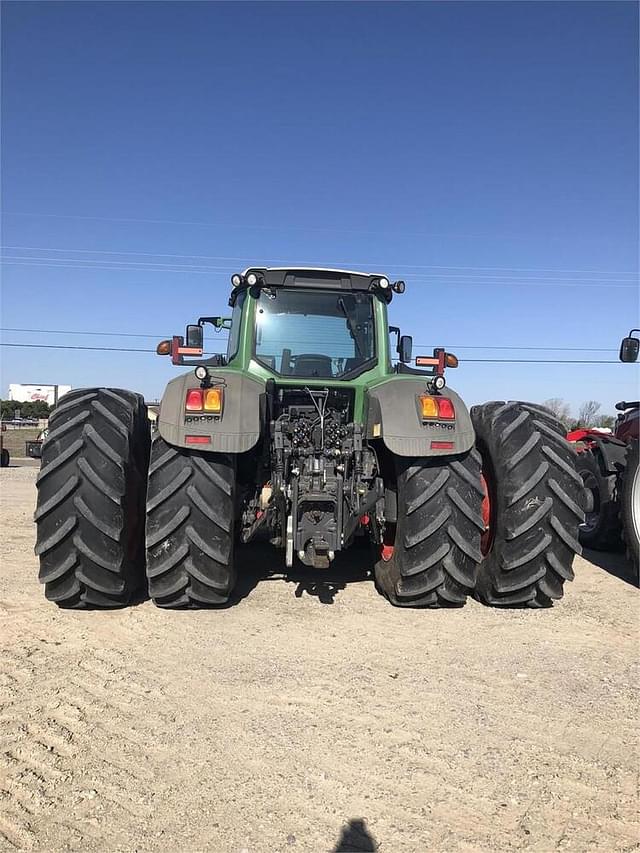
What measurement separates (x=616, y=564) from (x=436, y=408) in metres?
3.40

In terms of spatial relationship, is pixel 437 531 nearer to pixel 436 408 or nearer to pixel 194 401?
pixel 436 408

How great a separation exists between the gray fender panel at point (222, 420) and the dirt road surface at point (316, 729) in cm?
113

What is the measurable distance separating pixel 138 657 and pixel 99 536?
85cm

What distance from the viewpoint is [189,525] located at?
3.83 metres

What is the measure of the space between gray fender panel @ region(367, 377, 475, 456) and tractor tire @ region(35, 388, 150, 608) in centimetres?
167

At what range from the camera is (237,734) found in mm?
2584

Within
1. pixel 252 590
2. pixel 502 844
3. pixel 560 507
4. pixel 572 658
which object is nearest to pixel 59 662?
pixel 252 590

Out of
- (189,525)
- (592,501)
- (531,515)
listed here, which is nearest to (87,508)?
(189,525)

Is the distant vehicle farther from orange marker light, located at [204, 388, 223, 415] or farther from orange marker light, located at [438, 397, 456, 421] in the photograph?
orange marker light, located at [438, 397, 456, 421]

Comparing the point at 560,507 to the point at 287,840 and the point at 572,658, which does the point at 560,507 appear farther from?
the point at 287,840

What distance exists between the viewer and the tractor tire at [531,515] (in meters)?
4.08

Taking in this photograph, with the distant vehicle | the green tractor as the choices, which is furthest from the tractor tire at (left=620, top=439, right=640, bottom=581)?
the distant vehicle

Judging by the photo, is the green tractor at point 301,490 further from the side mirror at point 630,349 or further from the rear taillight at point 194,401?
the side mirror at point 630,349

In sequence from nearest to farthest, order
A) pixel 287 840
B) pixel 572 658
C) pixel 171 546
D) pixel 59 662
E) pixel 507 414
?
pixel 287 840, pixel 59 662, pixel 572 658, pixel 171 546, pixel 507 414
